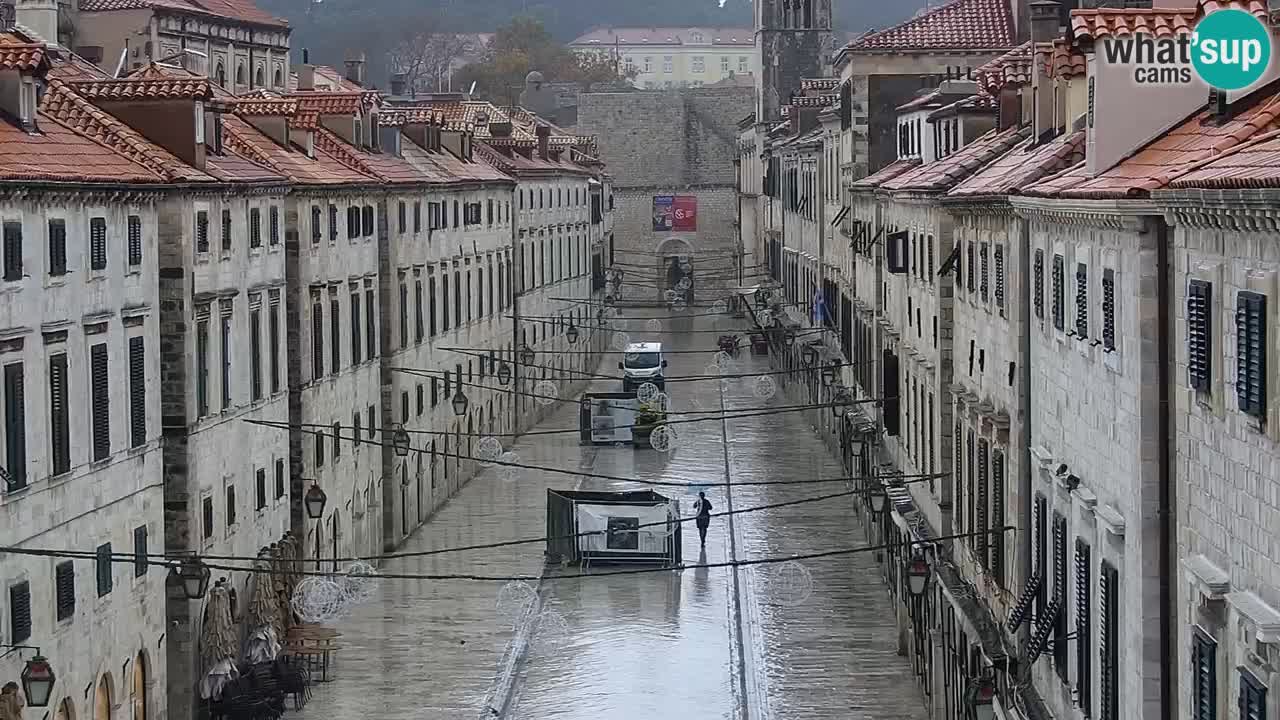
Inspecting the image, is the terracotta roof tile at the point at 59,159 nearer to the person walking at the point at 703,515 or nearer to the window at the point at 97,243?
the window at the point at 97,243

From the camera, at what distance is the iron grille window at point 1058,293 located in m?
21.9

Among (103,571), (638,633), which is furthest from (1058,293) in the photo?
(638,633)

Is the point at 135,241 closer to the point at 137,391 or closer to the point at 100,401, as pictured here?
the point at 137,391

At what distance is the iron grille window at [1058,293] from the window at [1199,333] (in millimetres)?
5785

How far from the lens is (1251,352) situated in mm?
13789

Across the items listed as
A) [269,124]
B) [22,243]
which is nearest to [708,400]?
[269,124]

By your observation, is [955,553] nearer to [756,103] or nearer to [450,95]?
[450,95]

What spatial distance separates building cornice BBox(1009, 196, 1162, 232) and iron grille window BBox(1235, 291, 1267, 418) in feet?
9.10

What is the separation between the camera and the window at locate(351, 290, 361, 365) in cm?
4938

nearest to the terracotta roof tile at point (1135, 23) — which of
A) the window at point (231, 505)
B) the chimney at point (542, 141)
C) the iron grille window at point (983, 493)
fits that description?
the iron grille window at point (983, 493)

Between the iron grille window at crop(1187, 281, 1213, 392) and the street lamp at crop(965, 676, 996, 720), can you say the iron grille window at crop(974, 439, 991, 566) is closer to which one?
the street lamp at crop(965, 676, 996, 720)

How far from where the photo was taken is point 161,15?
79625 millimetres

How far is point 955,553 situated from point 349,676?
1176 cm

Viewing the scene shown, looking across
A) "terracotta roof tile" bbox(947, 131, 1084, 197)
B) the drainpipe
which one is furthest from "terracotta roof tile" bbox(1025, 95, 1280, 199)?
"terracotta roof tile" bbox(947, 131, 1084, 197)
